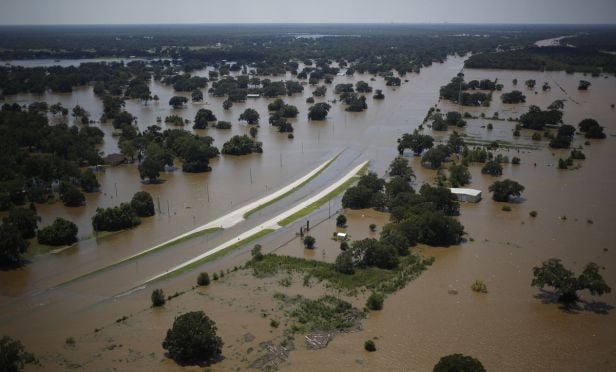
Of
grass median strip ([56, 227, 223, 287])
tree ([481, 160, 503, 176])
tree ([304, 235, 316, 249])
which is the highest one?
tree ([481, 160, 503, 176])

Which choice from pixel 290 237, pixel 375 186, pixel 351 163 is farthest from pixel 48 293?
pixel 351 163

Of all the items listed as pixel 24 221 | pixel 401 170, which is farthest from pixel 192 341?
pixel 401 170

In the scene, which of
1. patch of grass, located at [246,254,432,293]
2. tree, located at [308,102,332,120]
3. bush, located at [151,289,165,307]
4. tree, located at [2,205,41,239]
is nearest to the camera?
bush, located at [151,289,165,307]

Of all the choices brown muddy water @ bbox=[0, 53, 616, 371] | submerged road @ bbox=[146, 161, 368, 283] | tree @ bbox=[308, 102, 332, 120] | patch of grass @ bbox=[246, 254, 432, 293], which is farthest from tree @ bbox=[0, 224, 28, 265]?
tree @ bbox=[308, 102, 332, 120]

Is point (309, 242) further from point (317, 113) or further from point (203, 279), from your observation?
point (317, 113)

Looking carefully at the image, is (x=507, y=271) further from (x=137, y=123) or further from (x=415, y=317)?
(x=137, y=123)

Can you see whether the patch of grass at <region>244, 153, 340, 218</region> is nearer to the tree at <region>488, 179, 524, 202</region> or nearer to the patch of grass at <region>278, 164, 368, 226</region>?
the patch of grass at <region>278, 164, 368, 226</region>

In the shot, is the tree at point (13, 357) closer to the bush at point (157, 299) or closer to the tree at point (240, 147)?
Answer: the bush at point (157, 299)
